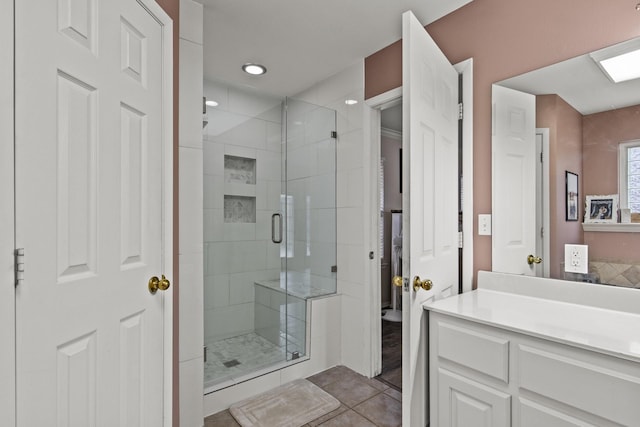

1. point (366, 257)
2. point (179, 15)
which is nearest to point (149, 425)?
point (366, 257)

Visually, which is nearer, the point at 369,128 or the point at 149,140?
the point at 149,140

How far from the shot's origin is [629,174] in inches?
56.5

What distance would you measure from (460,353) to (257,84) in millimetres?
2802

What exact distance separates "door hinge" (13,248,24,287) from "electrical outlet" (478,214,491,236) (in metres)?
1.98

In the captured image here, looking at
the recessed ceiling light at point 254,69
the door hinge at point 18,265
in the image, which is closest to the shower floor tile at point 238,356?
the door hinge at point 18,265

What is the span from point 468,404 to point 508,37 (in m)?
1.88

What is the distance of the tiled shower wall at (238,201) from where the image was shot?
2842 mm

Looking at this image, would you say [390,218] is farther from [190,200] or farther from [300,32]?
[190,200]

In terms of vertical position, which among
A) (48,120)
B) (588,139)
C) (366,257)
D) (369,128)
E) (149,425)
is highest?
(369,128)

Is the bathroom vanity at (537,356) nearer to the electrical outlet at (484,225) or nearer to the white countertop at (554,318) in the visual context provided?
the white countertop at (554,318)

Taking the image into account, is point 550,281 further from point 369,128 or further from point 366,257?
point 369,128

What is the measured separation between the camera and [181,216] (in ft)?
5.97

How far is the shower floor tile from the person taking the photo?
231cm

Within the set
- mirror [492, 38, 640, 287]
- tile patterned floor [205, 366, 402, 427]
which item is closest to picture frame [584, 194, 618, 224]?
mirror [492, 38, 640, 287]
